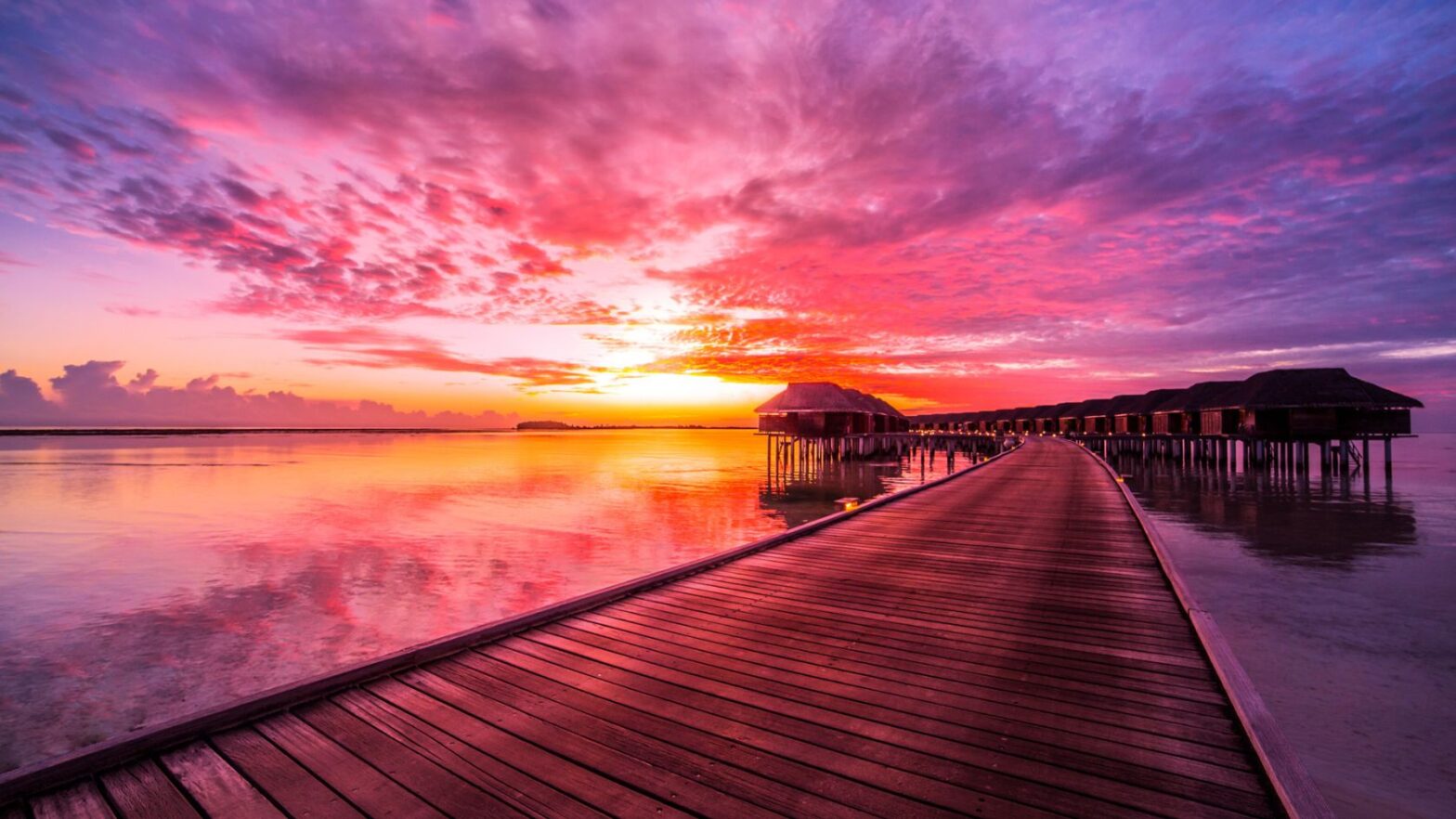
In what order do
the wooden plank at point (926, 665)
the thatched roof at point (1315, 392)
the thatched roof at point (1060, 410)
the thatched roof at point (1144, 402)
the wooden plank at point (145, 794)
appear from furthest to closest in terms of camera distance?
the thatched roof at point (1060, 410)
the thatched roof at point (1144, 402)
the thatched roof at point (1315, 392)
the wooden plank at point (926, 665)
the wooden plank at point (145, 794)

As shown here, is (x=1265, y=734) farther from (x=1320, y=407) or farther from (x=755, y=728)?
(x=1320, y=407)

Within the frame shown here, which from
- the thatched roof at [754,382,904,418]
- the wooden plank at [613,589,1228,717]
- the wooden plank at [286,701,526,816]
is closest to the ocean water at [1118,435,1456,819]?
the wooden plank at [613,589,1228,717]

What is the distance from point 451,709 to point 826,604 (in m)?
3.97

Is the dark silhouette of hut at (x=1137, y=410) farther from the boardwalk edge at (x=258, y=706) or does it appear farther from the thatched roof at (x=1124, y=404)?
the boardwalk edge at (x=258, y=706)

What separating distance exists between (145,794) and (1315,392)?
4984 cm

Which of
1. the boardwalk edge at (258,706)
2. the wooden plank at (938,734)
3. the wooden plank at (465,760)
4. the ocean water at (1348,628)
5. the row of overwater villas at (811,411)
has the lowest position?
the ocean water at (1348,628)

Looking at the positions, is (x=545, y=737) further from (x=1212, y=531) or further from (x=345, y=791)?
Answer: (x=1212, y=531)

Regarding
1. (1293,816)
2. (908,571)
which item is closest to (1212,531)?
(908,571)

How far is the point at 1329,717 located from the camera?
736 centimetres

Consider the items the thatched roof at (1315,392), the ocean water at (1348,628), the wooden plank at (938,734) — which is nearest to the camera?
the wooden plank at (938,734)

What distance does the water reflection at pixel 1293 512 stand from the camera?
692 inches

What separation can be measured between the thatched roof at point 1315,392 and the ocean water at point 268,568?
930 inches

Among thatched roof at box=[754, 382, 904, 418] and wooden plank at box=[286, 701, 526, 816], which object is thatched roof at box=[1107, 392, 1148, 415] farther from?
wooden plank at box=[286, 701, 526, 816]

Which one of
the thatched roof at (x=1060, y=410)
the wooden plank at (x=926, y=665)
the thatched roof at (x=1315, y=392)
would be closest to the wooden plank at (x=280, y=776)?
the wooden plank at (x=926, y=665)
